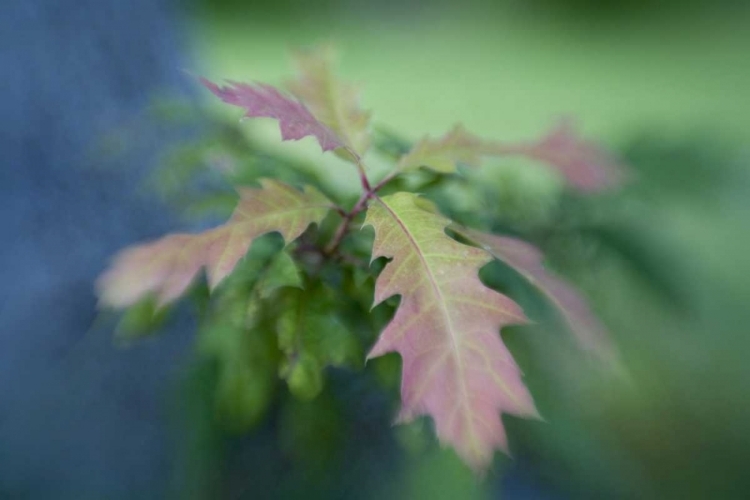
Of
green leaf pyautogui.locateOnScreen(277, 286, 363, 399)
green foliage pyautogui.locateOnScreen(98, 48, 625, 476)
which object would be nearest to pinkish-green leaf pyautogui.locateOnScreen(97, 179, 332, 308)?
green foliage pyautogui.locateOnScreen(98, 48, 625, 476)

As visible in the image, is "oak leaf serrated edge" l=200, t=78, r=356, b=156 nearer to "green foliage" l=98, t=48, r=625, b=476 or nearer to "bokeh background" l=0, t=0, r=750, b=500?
"green foliage" l=98, t=48, r=625, b=476

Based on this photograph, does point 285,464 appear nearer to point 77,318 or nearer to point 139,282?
point 77,318

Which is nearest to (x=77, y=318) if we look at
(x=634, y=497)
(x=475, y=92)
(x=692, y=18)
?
(x=634, y=497)

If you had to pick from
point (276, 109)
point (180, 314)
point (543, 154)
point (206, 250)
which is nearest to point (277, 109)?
point (276, 109)

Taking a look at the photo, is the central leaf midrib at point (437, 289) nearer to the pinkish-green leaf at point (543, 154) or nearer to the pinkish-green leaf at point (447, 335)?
the pinkish-green leaf at point (447, 335)

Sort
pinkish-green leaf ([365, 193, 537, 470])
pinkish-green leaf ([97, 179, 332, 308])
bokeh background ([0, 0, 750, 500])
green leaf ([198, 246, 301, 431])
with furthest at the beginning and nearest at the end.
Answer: bokeh background ([0, 0, 750, 500])
green leaf ([198, 246, 301, 431])
pinkish-green leaf ([97, 179, 332, 308])
pinkish-green leaf ([365, 193, 537, 470])

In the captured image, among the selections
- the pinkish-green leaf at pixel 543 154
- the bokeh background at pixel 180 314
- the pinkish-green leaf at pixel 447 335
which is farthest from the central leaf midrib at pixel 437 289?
the bokeh background at pixel 180 314

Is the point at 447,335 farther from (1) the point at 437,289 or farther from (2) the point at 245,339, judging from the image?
(2) the point at 245,339
